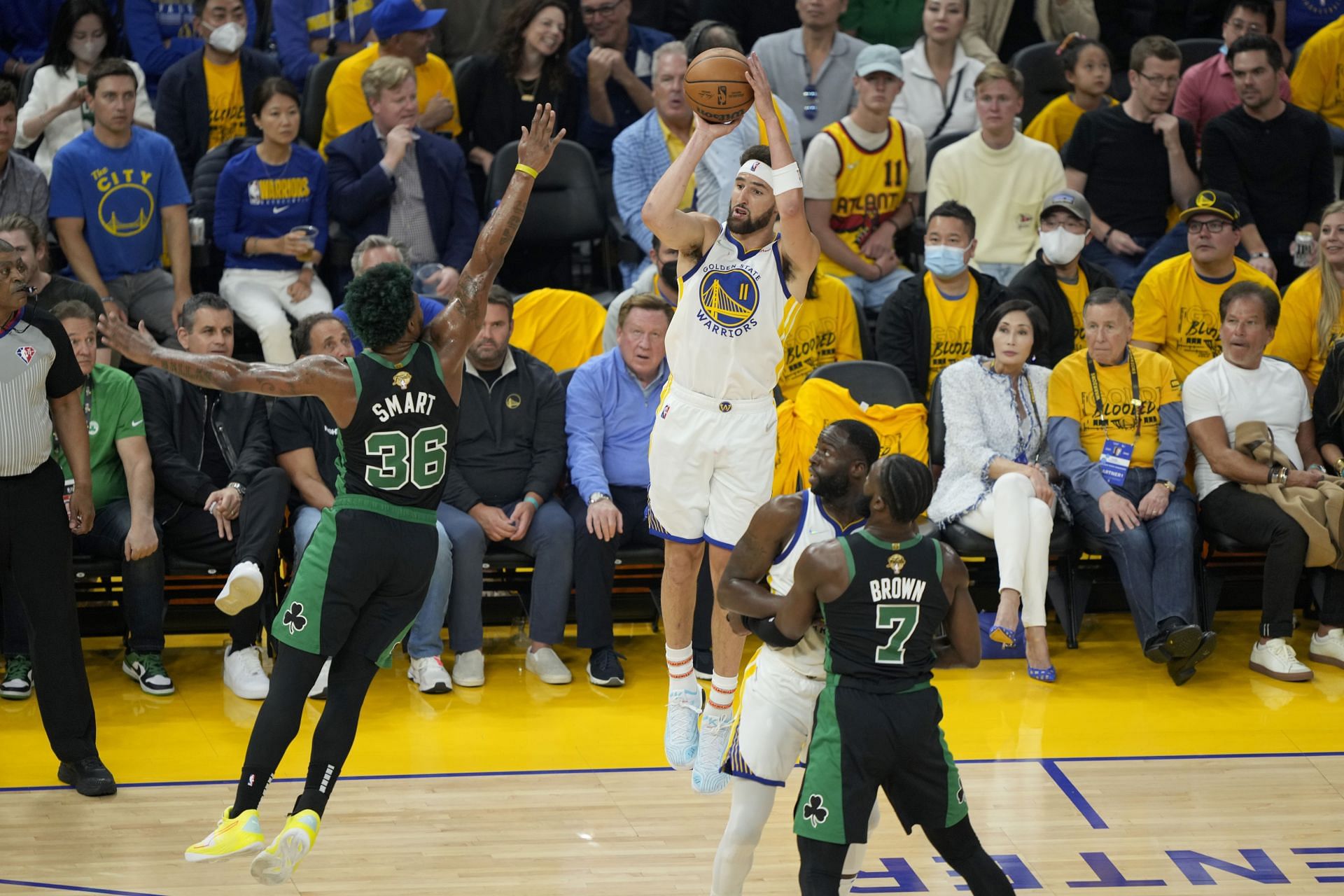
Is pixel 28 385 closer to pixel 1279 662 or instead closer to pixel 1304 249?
pixel 1279 662

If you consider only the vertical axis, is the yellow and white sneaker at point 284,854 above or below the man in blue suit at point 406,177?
below

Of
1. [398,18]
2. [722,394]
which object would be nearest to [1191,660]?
[722,394]

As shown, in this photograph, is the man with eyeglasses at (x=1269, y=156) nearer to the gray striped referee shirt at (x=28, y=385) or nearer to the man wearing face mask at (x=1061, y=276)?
the man wearing face mask at (x=1061, y=276)

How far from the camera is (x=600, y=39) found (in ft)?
32.4

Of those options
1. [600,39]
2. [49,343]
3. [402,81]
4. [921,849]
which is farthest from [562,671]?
[600,39]

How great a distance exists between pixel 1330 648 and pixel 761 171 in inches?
164

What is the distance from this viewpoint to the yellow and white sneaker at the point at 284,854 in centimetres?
485

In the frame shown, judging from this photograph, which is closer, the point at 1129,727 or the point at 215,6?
the point at 1129,727

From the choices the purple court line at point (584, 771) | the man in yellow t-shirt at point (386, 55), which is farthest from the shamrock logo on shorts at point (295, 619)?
the man in yellow t-shirt at point (386, 55)

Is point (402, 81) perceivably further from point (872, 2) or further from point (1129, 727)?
point (1129, 727)

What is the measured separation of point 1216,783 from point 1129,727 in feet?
2.13

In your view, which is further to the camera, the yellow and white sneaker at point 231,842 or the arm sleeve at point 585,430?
the arm sleeve at point 585,430

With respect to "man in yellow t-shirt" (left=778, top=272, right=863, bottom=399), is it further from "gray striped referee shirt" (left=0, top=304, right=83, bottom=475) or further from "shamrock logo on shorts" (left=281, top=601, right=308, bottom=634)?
"shamrock logo on shorts" (left=281, top=601, right=308, bottom=634)

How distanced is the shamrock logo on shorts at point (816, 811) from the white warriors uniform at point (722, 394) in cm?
144
